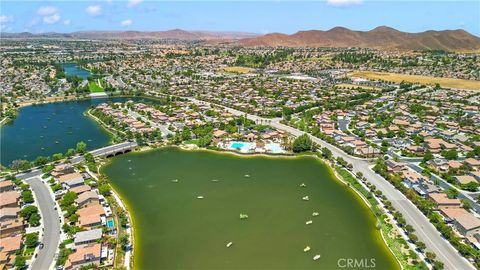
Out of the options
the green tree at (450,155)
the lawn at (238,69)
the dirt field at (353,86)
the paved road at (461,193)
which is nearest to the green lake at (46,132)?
the paved road at (461,193)

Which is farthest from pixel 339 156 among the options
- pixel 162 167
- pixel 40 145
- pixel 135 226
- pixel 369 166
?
pixel 40 145

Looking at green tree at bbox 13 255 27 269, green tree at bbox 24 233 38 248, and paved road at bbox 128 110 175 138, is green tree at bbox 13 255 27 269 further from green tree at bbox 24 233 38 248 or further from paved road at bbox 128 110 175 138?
paved road at bbox 128 110 175 138

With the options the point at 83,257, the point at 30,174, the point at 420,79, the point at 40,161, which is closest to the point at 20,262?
the point at 83,257

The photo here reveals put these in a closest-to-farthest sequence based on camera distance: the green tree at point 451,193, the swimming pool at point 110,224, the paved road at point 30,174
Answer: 1. the swimming pool at point 110,224
2. the green tree at point 451,193
3. the paved road at point 30,174

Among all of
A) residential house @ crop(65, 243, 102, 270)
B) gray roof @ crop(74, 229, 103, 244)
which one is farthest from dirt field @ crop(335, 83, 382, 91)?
residential house @ crop(65, 243, 102, 270)

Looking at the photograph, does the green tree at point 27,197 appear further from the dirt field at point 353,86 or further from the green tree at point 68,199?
the dirt field at point 353,86

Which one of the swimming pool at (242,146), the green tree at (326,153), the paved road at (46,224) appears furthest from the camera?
the swimming pool at (242,146)
